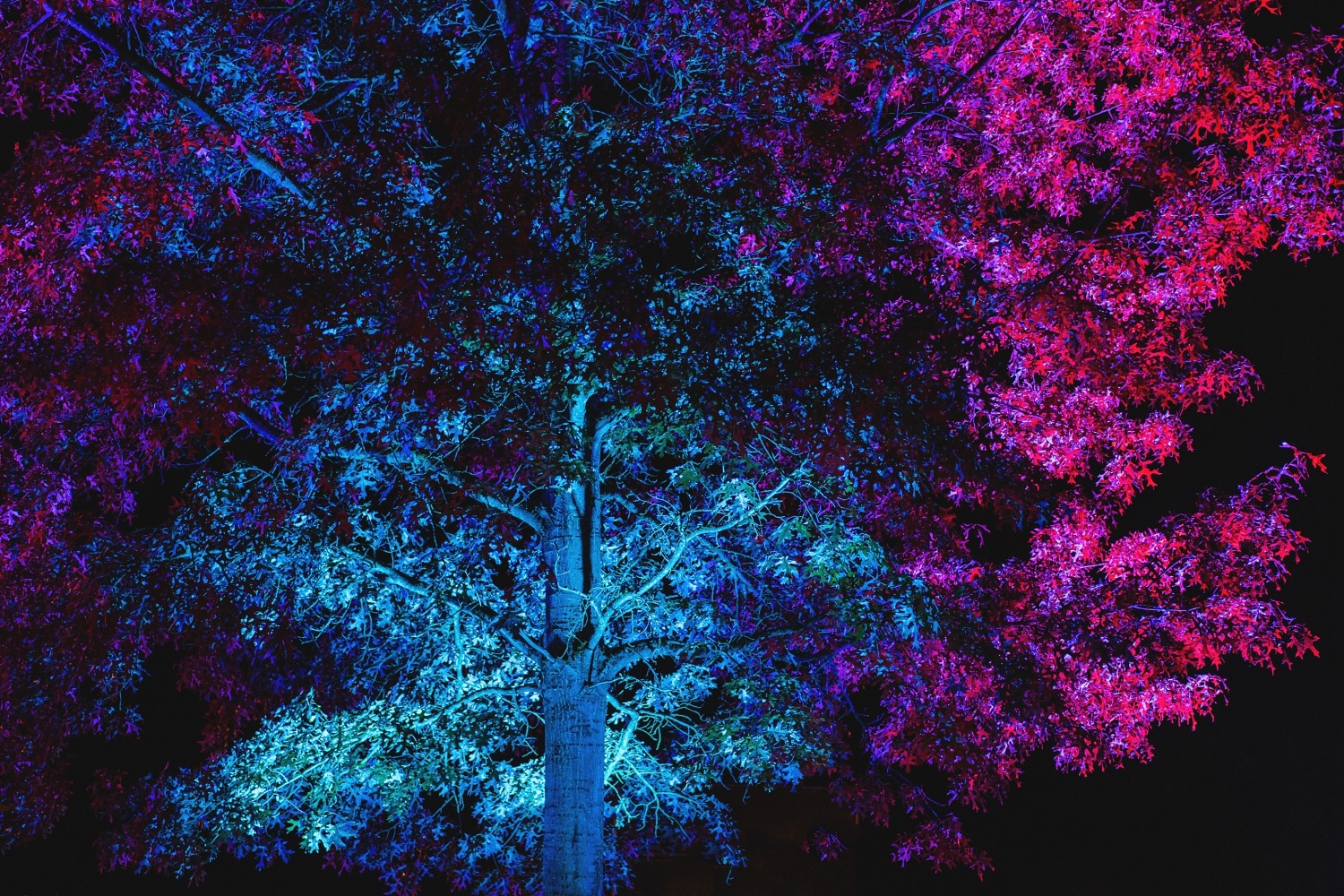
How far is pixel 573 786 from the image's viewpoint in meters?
6.98

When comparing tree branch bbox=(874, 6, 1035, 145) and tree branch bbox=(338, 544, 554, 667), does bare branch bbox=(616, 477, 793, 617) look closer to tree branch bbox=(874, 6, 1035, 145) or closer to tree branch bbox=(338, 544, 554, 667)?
tree branch bbox=(338, 544, 554, 667)

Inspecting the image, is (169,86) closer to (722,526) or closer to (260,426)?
(260,426)

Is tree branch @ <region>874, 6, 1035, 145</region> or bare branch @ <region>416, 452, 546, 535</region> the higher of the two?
tree branch @ <region>874, 6, 1035, 145</region>

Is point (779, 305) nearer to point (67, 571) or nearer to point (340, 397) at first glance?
point (340, 397)

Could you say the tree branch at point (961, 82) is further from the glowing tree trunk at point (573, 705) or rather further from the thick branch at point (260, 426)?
the thick branch at point (260, 426)

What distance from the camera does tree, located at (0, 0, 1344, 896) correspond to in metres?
5.63

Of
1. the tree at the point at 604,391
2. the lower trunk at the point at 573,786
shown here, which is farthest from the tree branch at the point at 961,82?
the lower trunk at the point at 573,786

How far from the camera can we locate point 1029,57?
892 cm

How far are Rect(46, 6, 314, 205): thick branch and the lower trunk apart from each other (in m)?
3.36

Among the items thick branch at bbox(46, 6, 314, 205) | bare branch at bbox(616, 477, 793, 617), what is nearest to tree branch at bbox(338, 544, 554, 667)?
bare branch at bbox(616, 477, 793, 617)

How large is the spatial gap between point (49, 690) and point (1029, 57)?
7.97 metres

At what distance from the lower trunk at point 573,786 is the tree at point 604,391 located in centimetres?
3

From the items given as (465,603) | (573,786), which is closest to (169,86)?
(465,603)

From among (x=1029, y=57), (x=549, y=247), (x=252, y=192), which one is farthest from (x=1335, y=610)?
(x=252, y=192)
